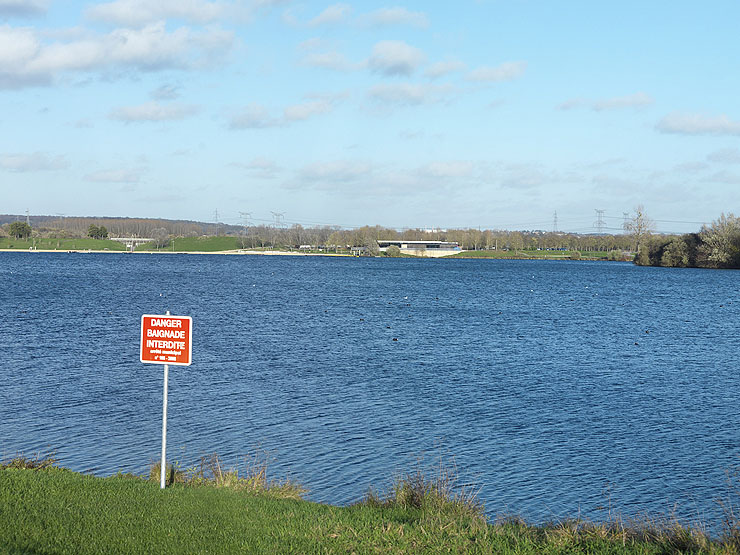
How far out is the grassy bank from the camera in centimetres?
881

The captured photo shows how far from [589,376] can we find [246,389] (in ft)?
49.4

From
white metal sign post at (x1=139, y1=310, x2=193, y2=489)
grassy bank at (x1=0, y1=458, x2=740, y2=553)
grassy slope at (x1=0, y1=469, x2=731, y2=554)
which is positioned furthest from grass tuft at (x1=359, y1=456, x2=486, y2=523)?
Result: white metal sign post at (x1=139, y1=310, x2=193, y2=489)

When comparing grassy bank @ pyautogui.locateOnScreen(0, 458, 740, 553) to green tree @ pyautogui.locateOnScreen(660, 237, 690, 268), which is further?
green tree @ pyautogui.locateOnScreen(660, 237, 690, 268)

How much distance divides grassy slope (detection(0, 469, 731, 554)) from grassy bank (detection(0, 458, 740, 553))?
0.04 feet

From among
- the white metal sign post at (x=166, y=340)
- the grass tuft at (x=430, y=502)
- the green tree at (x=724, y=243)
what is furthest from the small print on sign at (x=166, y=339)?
the green tree at (x=724, y=243)

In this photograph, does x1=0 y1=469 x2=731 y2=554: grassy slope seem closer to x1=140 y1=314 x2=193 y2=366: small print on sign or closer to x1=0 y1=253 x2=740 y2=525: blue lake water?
x1=140 y1=314 x2=193 y2=366: small print on sign

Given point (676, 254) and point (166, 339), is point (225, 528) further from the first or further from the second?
point (676, 254)

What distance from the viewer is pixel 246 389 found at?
26.6m

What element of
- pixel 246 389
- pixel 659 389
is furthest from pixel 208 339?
pixel 659 389

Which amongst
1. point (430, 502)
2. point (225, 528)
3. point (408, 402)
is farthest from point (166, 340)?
point (408, 402)

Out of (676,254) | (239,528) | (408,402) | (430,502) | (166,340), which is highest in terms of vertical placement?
(676,254)

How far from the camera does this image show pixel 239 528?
31.4 feet

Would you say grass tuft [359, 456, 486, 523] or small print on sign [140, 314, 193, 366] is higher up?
small print on sign [140, 314, 193, 366]

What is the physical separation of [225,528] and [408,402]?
52.6ft
